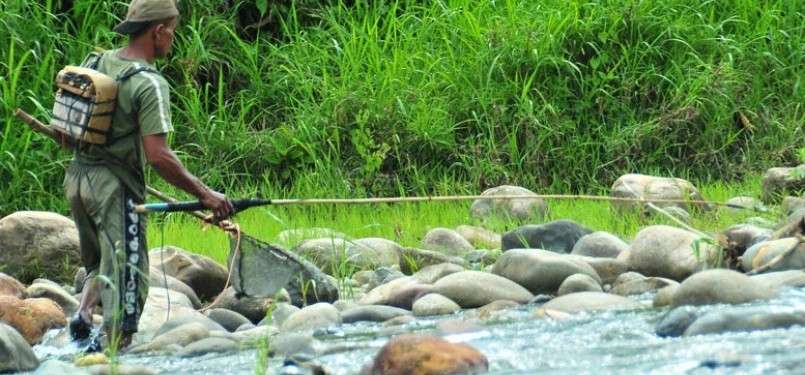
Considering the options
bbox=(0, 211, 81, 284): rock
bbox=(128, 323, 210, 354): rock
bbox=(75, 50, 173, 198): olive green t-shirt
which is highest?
bbox=(75, 50, 173, 198): olive green t-shirt

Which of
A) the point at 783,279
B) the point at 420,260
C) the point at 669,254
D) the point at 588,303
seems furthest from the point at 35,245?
the point at 783,279

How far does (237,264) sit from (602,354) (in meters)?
1.70

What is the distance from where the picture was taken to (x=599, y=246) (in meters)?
6.45

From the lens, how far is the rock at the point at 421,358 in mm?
3805

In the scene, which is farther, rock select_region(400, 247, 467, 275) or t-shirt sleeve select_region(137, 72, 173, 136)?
rock select_region(400, 247, 467, 275)

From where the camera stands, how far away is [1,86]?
866 centimetres

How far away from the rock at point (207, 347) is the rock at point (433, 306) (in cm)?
91

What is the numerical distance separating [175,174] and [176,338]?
2.07ft

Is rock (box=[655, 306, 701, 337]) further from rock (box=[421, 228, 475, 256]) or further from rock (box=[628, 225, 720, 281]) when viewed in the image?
rock (box=[421, 228, 475, 256])

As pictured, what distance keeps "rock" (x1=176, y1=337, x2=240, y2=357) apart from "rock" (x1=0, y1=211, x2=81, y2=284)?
83.3 inches

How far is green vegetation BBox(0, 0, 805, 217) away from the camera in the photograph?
28.2 feet

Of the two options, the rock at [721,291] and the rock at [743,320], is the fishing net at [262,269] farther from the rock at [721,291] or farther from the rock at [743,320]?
the rock at [743,320]

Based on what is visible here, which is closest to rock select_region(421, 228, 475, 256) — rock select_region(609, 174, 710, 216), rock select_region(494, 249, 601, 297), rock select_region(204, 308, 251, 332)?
rock select_region(609, 174, 710, 216)

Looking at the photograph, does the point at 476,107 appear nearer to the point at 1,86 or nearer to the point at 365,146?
the point at 365,146
